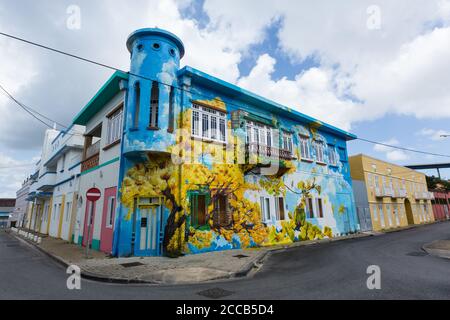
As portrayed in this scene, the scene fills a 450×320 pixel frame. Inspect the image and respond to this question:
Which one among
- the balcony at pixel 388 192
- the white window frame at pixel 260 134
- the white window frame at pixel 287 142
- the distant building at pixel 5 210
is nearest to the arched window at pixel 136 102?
the white window frame at pixel 260 134

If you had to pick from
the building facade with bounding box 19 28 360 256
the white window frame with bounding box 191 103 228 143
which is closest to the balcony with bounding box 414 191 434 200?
the building facade with bounding box 19 28 360 256

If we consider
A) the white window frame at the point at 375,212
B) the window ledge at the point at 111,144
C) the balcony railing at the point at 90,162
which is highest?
the window ledge at the point at 111,144

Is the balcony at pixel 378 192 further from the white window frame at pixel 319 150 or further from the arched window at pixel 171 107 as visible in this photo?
the arched window at pixel 171 107

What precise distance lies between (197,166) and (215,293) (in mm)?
6617

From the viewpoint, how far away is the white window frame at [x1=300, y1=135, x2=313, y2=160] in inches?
691

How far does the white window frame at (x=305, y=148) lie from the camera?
57.6ft

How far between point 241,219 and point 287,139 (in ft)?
22.6

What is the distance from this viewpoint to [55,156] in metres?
23.4

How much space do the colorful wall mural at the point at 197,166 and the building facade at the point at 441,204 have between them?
127ft

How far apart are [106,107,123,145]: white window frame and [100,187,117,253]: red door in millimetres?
2697

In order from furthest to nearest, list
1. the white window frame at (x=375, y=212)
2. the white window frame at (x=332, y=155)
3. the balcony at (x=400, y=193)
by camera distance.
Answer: the balcony at (x=400, y=193) → the white window frame at (x=375, y=212) → the white window frame at (x=332, y=155)

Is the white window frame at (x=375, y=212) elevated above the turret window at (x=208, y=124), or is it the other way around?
the turret window at (x=208, y=124)

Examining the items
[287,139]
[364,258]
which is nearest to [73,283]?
[364,258]

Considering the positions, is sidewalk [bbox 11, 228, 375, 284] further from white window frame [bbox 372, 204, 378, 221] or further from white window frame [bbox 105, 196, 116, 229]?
white window frame [bbox 372, 204, 378, 221]
